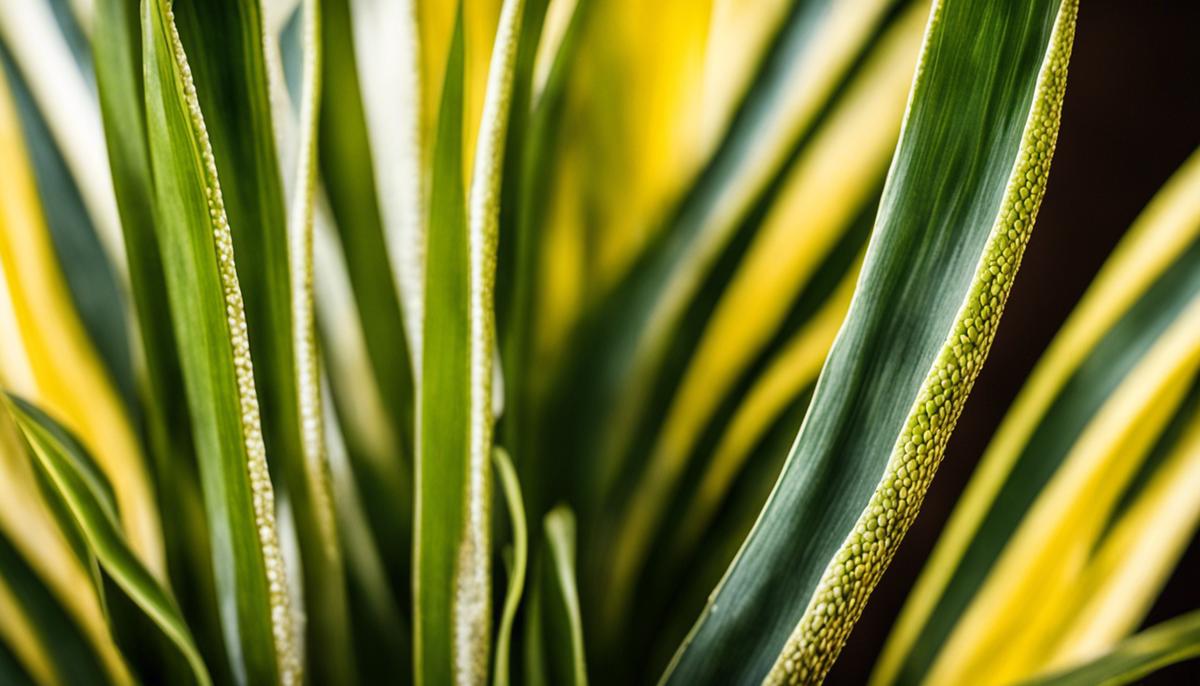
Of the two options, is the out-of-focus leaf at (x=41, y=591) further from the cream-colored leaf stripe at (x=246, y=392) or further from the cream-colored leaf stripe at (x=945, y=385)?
the cream-colored leaf stripe at (x=945, y=385)

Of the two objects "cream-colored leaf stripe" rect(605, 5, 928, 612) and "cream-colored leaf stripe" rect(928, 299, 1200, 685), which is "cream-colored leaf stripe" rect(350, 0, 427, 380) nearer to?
"cream-colored leaf stripe" rect(605, 5, 928, 612)

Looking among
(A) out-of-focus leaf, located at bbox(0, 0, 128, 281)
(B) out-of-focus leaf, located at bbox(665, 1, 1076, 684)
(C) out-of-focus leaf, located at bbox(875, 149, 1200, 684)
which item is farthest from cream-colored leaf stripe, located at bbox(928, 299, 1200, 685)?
(A) out-of-focus leaf, located at bbox(0, 0, 128, 281)

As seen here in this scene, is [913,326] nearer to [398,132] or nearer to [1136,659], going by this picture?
[1136,659]

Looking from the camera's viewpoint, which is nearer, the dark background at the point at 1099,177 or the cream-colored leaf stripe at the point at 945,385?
the cream-colored leaf stripe at the point at 945,385

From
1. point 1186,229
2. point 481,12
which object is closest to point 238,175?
point 481,12

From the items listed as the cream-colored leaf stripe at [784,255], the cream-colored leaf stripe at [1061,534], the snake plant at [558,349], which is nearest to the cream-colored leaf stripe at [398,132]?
the snake plant at [558,349]

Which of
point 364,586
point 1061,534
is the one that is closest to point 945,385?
point 1061,534
